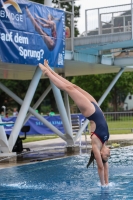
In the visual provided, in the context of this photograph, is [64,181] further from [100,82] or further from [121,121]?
[100,82]

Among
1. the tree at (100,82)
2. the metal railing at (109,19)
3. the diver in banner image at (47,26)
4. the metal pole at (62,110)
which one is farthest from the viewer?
the tree at (100,82)

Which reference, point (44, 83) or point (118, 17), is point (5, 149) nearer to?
point (118, 17)

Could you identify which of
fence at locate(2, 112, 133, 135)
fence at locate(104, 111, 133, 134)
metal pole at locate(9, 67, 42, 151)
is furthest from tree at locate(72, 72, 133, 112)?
metal pole at locate(9, 67, 42, 151)

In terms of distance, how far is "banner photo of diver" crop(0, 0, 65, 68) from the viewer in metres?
15.4

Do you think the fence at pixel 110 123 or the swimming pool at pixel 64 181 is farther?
the fence at pixel 110 123

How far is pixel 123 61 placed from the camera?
21359mm

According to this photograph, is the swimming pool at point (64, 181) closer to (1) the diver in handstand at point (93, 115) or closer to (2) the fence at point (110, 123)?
(1) the diver in handstand at point (93, 115)

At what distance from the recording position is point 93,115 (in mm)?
10242

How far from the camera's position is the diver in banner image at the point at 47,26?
16.5m

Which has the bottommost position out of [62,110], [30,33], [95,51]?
[62,110]

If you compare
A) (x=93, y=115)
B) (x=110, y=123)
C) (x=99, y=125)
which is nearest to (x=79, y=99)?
(x=93, y=115)

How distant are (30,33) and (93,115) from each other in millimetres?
6797

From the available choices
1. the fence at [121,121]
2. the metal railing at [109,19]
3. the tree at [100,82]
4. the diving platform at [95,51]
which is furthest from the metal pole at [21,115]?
the tree at [100,82]

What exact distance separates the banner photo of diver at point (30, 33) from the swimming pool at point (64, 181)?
367cm
